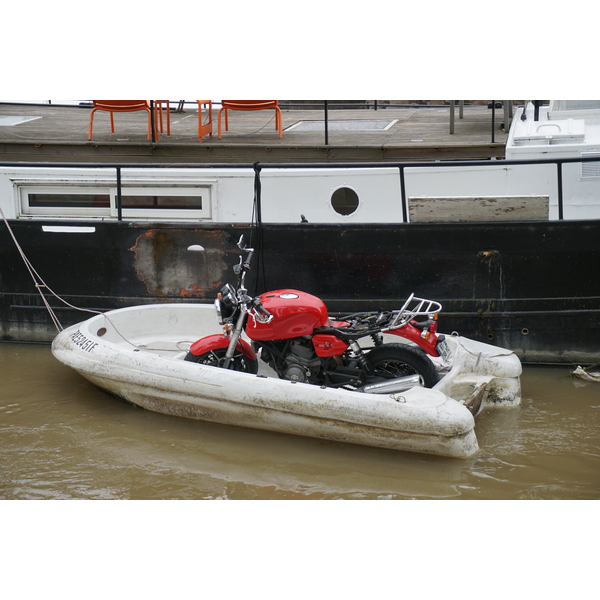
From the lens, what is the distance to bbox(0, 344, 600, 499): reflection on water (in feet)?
15.7

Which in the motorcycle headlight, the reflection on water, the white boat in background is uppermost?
the motorcycle headlight

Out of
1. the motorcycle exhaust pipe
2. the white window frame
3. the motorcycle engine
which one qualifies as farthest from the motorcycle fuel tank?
the white window frame

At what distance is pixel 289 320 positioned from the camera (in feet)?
18.4

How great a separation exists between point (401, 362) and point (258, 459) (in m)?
1.39

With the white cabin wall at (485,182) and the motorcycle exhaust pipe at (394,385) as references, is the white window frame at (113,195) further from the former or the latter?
the motorcycle exhaust pipe at (394,385)

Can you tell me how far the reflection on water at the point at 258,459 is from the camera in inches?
188

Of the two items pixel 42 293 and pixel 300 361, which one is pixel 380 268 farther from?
pixel 42 293

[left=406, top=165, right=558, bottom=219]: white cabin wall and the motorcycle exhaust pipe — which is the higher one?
[left=406, top=165, right=558, bottom=219]: white cabin wall

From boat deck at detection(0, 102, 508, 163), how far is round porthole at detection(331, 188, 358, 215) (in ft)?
5.40

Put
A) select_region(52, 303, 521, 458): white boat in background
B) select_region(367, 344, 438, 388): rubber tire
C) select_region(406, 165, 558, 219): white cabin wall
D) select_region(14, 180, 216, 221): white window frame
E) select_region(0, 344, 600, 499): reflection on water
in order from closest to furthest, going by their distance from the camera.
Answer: select_region(0, 344, 600, 499): reflection on water → select_region(52, 303, 521, 458): white boat in background → select_region(367, 344, 438, 388): rubber tire → select_region(406, 165, 558, 219): white cabin wall → select_region(14, 180, 216, 221): white window frame

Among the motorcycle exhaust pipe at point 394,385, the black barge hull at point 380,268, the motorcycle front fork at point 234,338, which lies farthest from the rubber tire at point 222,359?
the black barge hull at point 380,268

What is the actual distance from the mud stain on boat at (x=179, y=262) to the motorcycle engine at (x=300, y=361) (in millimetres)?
1875

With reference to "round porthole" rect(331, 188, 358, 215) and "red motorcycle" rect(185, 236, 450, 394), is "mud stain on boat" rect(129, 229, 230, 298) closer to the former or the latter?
"round porthole" rect(331, 188, 358, 215)

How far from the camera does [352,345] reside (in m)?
5.66
